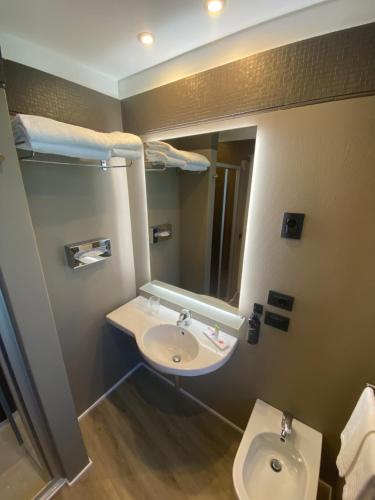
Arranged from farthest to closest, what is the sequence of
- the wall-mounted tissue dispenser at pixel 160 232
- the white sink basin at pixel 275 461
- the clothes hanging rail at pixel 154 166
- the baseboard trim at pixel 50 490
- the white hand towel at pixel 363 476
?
the wall-mounted tissue dispenser at pixel 160 232
the clothes hanging rail at pixel 154 166
the baseboard trim at pixel 50 490
the white sink basin at pixel 275 461
the white hand towel at pixel 363 476

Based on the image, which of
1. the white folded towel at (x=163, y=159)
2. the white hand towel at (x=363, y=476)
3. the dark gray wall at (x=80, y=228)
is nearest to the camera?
the white hand towel at (x=363, y=476)

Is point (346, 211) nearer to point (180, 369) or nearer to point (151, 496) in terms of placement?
point (180, 369)

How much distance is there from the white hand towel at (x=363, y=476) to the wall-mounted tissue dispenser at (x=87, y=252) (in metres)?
1.57

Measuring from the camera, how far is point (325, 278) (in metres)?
0.99

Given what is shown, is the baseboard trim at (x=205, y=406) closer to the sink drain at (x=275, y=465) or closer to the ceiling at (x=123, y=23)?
the sink drain at (x=275, y=465)

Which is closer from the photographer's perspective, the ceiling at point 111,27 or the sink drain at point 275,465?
the ceiling at point 111,27

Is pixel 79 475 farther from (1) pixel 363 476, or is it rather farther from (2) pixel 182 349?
(1) pixel 363 476

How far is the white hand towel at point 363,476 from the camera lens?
0.64 meters

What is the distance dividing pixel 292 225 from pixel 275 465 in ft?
4.37

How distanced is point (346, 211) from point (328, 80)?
542mm

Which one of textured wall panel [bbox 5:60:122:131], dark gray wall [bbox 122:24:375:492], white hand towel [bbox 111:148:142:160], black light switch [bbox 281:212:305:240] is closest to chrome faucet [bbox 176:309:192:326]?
dark gray wall [bbox 122:24:375:492]

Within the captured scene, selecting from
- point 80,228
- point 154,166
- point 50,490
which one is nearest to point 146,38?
point 154,166

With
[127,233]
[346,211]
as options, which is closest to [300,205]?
[346,211]

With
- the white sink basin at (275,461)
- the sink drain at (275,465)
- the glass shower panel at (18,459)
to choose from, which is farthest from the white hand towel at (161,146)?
the sink drain at (275,465)
